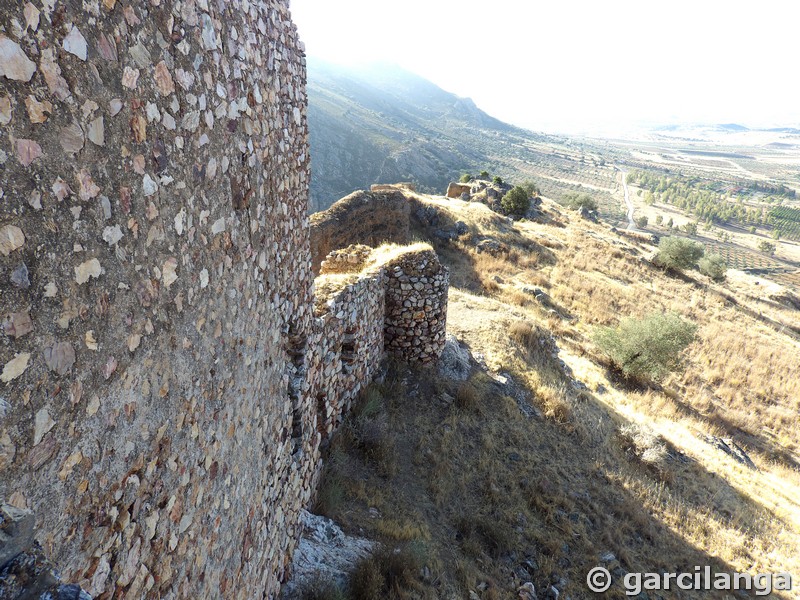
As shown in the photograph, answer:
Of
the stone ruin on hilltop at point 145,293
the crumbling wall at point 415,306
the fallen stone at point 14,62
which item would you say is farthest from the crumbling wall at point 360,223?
the fallen stone at point 14,62

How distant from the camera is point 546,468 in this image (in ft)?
23.6

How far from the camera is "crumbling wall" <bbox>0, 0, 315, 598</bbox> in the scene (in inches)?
54.2

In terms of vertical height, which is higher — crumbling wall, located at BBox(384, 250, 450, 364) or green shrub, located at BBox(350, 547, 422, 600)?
crumbling wall, located at BBox(384, 250, 450, 364)

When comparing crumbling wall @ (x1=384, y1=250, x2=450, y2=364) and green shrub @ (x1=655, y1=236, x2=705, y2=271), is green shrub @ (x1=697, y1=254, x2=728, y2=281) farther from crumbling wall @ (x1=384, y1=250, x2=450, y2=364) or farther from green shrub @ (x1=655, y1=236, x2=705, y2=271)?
crumbling wall @ (x1=384, y1=250, x2=450, y2=364)

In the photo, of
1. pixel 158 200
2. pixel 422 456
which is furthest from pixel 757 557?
pixel 158 200

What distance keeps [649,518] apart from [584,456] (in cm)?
127

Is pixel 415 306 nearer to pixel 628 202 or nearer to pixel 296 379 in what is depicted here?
pixel 296 379

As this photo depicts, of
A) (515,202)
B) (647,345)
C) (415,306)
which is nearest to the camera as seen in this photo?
(415,306)

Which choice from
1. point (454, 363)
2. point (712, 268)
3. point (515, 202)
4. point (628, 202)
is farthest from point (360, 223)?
point (628, 202)

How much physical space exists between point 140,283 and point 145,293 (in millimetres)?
59

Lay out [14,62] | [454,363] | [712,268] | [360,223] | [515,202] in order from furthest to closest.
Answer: [515,202]
[712,268]
[360,223]
[454,363]
[14,62]

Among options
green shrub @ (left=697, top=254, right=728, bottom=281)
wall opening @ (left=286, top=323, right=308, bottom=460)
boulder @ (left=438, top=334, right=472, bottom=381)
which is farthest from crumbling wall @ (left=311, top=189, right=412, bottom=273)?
green shrub @ (left=697, top=254, right=728, bottom=281)

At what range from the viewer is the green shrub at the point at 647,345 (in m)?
12.8

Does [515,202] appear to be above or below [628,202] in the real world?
above
